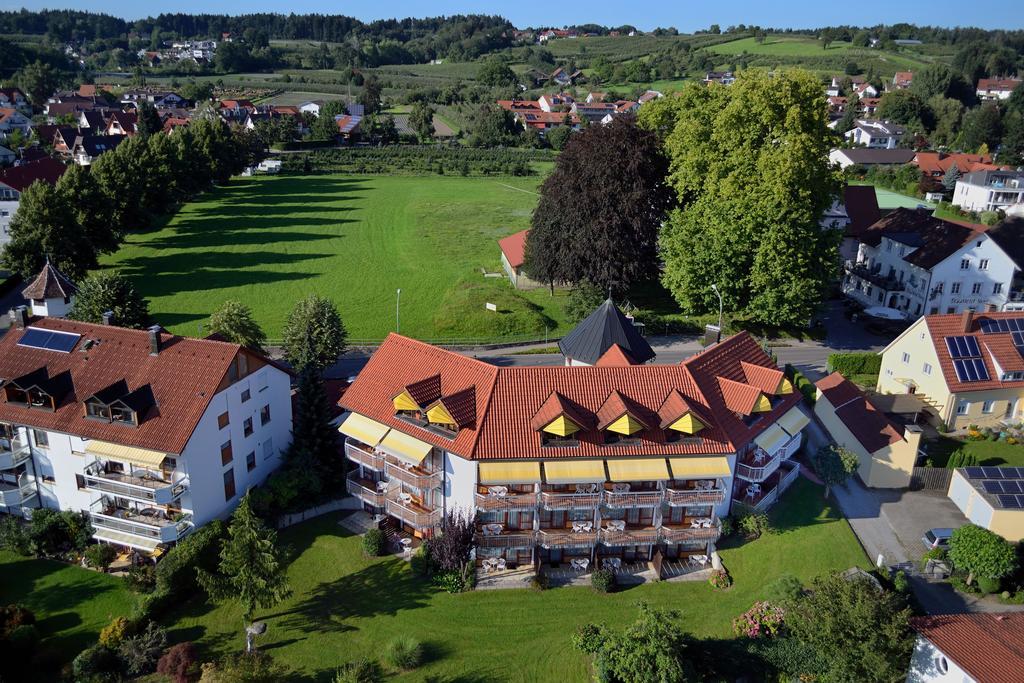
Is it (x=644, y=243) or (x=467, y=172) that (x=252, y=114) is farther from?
(x=644, y=243)

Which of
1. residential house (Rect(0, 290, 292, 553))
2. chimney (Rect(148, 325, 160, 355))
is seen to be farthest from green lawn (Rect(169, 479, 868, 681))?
chimney (Rect(148, 325, 160, 355))

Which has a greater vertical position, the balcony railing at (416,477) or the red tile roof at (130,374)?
the red tile roof at (130,374)

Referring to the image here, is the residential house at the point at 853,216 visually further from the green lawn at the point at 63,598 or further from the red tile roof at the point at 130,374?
the green lawn at the point at 63,598

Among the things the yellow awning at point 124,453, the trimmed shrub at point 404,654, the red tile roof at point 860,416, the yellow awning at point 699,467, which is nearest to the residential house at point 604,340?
the yellow awning at point 699,467

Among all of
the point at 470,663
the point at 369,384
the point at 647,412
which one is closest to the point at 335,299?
the point at 369,384

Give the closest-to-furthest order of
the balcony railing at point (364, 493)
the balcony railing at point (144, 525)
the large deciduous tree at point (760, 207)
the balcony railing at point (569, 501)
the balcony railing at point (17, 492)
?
1. the balcony railing at point (569, 501)
2. the balcony railing at point (144, 525)
3. the balcony railing at point (17, 492)
4. the balcony railing at point (364, 493)
5. the large deciduous tree at point (760, 207)
